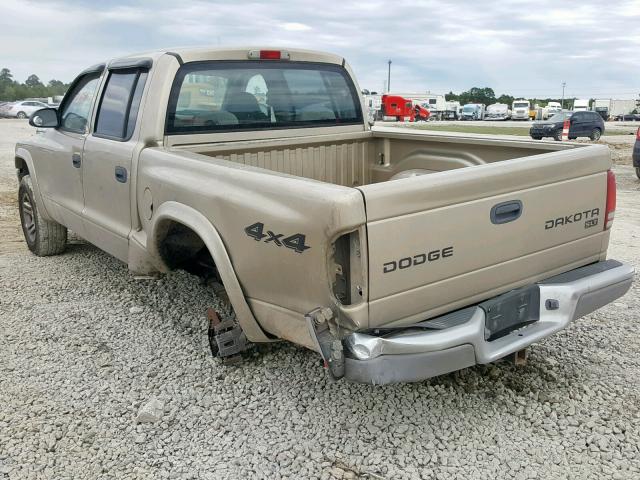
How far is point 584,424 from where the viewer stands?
3.14 metres

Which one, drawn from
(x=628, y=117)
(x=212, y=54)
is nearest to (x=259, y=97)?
(x=212, y=54)

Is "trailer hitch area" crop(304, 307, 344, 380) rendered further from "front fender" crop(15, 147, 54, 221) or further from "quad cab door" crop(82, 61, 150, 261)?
"front fender" crop(15, 147, 54, 221)

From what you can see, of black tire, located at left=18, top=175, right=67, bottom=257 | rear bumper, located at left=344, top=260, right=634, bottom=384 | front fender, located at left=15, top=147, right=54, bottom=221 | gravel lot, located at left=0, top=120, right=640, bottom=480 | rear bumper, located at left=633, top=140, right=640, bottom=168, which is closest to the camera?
rear bumper, located at left=344, top=260, right=634, bottom=384

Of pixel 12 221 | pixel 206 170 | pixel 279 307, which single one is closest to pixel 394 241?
pixel 279 307

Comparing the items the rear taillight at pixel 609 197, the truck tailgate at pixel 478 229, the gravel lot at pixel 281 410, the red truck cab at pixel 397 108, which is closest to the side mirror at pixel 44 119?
the gravel lot at pixel 281 410

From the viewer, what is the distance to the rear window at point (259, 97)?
4133 mm

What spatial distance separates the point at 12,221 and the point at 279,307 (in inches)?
265

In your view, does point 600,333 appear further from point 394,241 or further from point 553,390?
point 394,241

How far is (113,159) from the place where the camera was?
13.7ft

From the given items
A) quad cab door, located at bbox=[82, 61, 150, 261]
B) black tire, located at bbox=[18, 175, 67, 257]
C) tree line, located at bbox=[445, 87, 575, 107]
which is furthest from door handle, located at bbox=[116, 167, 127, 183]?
tree line, located at bbox=[445, 87, 575, 107]

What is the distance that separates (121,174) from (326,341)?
2182 millimetres

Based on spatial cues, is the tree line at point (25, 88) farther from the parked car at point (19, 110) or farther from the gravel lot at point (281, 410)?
the gravel lot at point (281, 410)

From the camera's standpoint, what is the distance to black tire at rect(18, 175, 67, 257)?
234 inches

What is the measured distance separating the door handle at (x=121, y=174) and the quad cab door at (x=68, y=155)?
2.49 ft
